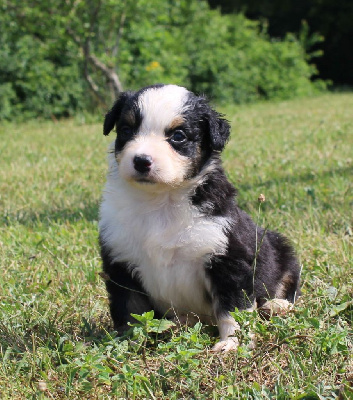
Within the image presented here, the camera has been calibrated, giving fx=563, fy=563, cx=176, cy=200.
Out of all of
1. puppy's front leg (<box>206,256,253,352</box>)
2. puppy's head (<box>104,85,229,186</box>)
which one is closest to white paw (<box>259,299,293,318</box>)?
puppy's front leg (<box>206,256,253,352</box>)

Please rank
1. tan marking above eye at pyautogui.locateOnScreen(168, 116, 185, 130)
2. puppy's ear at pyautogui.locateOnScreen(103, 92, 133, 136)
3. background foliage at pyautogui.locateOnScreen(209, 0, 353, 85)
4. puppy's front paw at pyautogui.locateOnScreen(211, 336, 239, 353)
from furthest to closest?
background foliage at pyautogui.locateOnScreen(209, 0, 353, 85)
puppy's ear at pyautogui.locateOnScreen(103, 92, 133, 136)
tan marking above eye at pyautogui.locateOnScreen(168, 116, 185, 130)
puppy's front paw at pyautogui.locateOnScreen(211, 336, 239, 353)

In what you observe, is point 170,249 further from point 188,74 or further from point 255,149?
point 188,74

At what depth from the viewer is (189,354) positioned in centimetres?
240

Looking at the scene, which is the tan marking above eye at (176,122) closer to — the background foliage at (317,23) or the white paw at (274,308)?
the white paw at (274,308)

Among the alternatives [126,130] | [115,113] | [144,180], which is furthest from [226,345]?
[115,113]

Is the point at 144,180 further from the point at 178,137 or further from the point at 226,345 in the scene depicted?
the point at 226,345

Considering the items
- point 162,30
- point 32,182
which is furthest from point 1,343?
point 162,30

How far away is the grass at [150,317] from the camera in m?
A: 2.33

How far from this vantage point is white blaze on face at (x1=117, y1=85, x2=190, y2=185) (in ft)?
9.04

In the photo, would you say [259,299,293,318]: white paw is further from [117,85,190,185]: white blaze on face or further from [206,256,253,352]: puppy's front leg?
[117,85,190,185]: white blaze on face

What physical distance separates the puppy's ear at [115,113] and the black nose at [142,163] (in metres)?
0.59

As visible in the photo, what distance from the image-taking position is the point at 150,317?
253 cm

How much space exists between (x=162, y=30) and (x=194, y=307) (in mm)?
14586

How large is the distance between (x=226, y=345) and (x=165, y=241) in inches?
23.1
